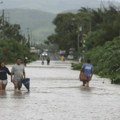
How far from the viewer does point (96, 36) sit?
76.4 meters

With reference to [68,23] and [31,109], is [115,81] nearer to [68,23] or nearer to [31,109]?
[31,109]

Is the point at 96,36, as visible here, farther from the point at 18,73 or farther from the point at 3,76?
the point at 3,76

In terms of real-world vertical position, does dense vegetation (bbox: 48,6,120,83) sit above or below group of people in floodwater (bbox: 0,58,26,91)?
above

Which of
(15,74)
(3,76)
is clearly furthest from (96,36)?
(3,76)

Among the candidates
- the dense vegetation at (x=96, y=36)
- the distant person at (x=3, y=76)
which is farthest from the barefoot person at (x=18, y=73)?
the dense vegetation at (x=96, y=36)

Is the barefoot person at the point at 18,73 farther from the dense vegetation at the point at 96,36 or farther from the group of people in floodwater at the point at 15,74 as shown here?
the dense vegetation at the point at 96,36

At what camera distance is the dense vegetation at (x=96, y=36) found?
4576cm

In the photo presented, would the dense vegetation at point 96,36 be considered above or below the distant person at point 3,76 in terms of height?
above

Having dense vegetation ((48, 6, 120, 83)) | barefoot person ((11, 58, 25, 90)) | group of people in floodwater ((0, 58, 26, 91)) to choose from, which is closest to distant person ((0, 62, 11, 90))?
group of people in floodwater ((0, 58, 26, 91))

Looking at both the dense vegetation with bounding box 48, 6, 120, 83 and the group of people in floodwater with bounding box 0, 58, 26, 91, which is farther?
the dense vegetation with bounding box 48, 6, 120, 83

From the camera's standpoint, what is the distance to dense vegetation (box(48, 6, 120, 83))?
45.8m

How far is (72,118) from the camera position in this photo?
1538 cm

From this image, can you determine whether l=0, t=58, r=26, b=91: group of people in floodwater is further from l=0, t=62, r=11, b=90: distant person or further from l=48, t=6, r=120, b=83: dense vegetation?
l=48, t=6, r=120, b=83: dense vegetation

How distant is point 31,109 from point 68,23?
A: 13816cm
